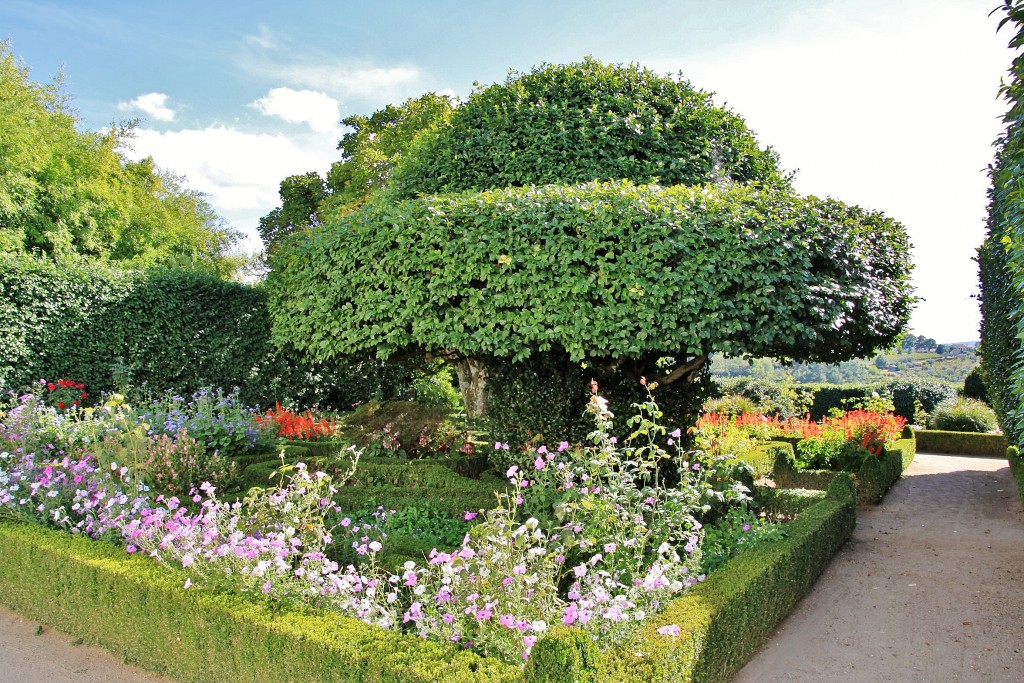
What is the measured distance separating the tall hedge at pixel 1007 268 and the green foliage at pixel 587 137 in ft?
8.72

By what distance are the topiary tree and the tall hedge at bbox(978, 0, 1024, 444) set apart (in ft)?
3.31

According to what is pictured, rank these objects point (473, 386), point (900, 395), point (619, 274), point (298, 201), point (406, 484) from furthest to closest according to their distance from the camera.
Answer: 1. point (298, 201)
2. point (900, 395)
3. point (473, 386)
4. point (406, 484)
5. point (619, 274)

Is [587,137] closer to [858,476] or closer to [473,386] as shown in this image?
[473,386]

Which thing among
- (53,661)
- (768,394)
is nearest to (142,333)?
(53,661)

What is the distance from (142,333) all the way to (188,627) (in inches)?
347

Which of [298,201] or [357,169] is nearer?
[357,169]

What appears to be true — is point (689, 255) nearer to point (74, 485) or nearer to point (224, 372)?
point (74, 485)

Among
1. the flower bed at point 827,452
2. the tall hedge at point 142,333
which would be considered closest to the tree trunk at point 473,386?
the tall hedge at point 142,333

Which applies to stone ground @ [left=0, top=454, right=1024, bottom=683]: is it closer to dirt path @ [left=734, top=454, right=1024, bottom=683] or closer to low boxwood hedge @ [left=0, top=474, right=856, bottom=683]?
dirt path @ [left=734, top=454, right=1024, bottom=683]

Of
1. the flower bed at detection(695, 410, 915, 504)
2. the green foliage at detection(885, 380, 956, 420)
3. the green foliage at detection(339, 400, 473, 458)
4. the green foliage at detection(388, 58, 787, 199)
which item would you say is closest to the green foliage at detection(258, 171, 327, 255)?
the green foliage at detection(339, 400, 473, 458)

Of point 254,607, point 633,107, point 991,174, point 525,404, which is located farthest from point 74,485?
point 991,174

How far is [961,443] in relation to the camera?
55.5ft

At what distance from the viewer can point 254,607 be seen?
382cm

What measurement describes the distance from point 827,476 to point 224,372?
401 inches
